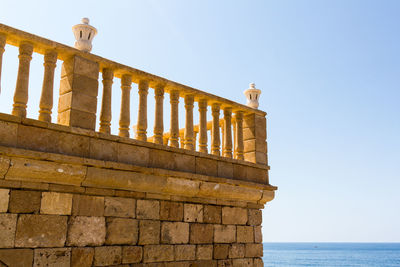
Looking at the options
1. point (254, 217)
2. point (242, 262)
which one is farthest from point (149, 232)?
point (254, 217)

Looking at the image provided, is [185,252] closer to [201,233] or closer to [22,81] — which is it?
[201,233]

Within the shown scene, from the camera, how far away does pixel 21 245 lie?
4680 millimetres

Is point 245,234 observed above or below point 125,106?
below

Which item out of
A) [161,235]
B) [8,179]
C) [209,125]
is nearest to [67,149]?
[8,179]

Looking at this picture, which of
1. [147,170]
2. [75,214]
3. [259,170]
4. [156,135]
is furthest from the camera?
[259,170]

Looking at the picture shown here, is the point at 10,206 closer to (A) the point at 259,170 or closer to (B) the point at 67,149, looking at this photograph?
(B) the point at 67,149

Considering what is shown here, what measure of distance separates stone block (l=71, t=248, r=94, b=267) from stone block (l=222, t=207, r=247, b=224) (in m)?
Answer: 2.35

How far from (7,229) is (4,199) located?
317 mm

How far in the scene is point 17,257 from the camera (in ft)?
15.2

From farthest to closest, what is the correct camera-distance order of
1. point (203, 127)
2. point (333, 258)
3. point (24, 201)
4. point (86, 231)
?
point (333, 258)
point (203, 127)
point (86, 231)
point (24, 201)

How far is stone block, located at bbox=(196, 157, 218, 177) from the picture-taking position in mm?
6590

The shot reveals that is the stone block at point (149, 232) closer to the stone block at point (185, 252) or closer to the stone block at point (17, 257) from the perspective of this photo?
the stone block at point (185, 252)

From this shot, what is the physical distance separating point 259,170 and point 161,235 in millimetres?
2398

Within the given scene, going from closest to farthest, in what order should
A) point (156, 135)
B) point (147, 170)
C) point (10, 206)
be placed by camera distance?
1. point (10, 206)
2. point (147, 170)
3. point (156, 135)
